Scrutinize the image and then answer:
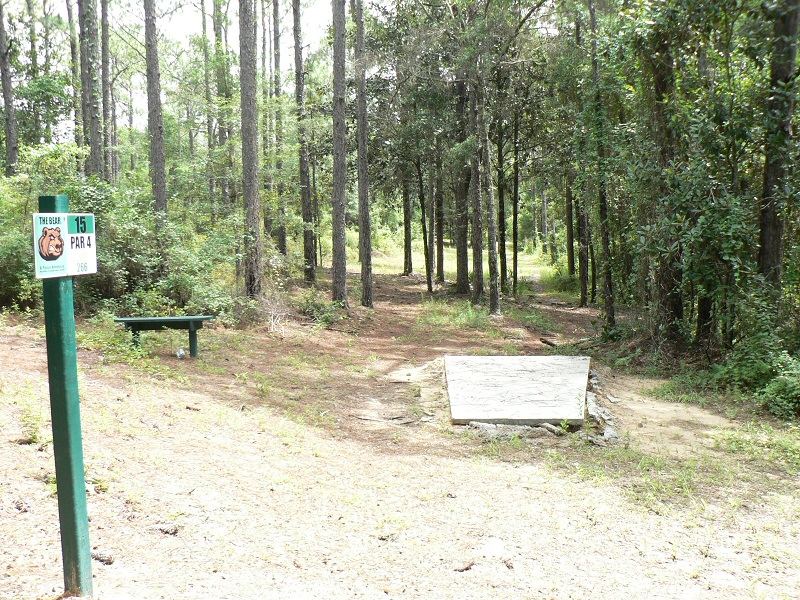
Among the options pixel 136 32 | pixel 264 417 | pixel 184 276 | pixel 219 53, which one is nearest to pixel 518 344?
pixel 184 276

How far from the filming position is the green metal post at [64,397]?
2.90 m

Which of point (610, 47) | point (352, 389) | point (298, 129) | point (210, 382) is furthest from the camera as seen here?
point (298, 129)

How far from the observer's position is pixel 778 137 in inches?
349

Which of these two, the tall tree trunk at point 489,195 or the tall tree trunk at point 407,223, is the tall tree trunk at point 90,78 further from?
the tall tree trunk at point 407,223

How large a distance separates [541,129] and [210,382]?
16.7 m

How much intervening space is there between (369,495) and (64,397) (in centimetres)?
288

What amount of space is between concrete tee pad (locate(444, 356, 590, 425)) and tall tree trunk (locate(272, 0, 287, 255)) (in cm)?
1211

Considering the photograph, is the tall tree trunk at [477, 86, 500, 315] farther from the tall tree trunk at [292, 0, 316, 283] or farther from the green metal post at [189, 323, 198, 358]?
the green metal post at [189, 323, 198, 358]

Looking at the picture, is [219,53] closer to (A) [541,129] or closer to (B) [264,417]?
(A) [541,129]

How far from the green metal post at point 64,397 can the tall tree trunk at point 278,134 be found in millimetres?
17326

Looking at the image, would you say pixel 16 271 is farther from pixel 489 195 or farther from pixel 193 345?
pixel 489 195

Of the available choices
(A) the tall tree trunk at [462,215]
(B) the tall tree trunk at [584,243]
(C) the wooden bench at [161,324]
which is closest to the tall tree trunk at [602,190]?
(B) the tall tree trunk at [584,243]

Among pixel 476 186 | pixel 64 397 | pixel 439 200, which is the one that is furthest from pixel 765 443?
pixel 439 200

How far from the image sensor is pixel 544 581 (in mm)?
3861
